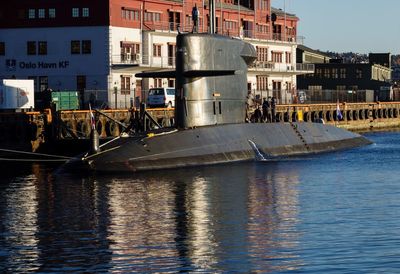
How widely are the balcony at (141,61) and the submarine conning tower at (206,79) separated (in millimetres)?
45335

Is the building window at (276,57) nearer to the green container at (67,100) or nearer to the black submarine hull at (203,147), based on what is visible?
the green container at (67,100)

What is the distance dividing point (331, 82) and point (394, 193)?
389ft

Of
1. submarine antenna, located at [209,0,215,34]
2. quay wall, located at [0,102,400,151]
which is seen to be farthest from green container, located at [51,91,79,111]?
submarine antenna, located at [209,0,215,34]

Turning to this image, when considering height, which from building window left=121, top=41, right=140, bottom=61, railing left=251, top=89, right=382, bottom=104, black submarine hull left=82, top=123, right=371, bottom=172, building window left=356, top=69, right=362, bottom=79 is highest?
building window left=121, top=41, right=140, bottom=61

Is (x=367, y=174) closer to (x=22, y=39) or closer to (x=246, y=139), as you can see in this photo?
(x=246, y=139)

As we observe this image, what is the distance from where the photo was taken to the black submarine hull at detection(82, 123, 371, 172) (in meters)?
47.6

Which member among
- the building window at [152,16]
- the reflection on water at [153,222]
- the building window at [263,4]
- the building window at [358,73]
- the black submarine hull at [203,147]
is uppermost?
the building window at [263,4]

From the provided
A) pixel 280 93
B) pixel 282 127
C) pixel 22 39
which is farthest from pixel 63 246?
pixel 280 93

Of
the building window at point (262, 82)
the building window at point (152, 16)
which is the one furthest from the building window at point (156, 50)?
the building window at point (262, 82)

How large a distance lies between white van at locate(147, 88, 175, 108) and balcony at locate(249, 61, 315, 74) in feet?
92.5

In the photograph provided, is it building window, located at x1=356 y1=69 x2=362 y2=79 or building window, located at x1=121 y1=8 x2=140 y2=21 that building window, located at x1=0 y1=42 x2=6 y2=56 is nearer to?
building window, located at x1=121 y1=8 x2=140 y2=21

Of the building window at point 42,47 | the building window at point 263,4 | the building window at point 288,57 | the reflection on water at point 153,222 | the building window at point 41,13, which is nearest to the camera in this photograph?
the reflection on water at point 153,222

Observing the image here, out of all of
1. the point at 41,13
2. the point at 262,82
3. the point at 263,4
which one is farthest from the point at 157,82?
the point at 263,4

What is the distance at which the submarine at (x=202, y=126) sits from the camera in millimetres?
47969
